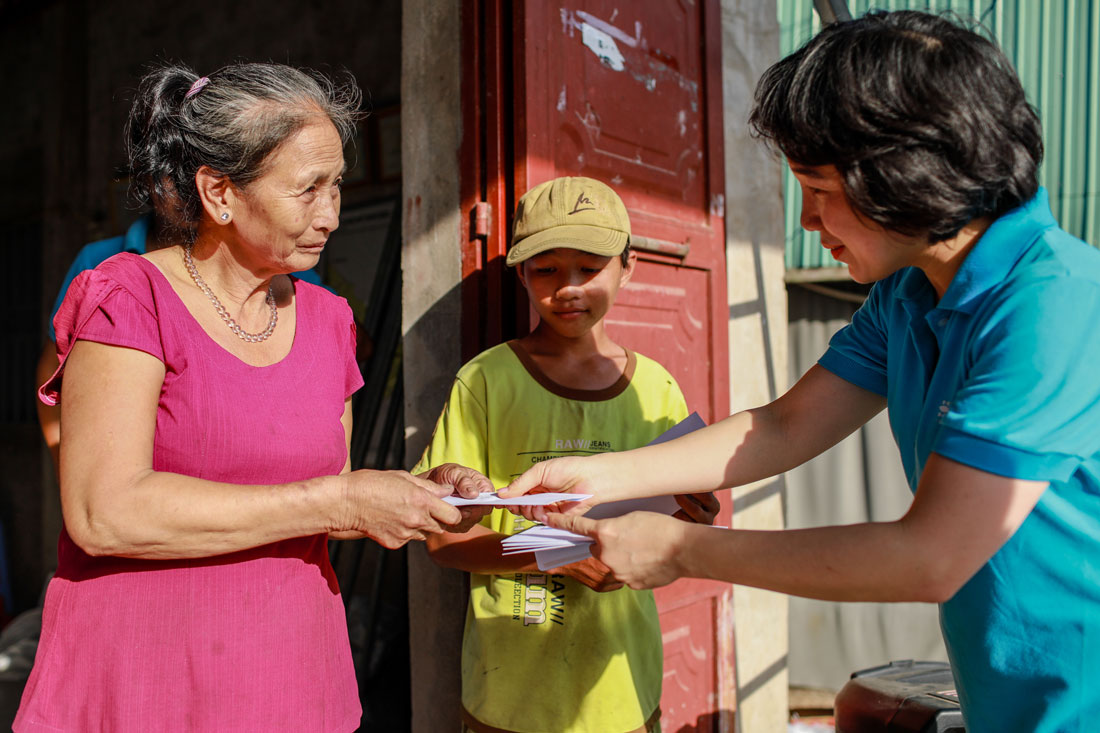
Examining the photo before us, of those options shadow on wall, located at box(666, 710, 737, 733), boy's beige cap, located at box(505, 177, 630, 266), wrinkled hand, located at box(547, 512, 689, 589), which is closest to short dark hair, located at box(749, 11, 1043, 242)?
wrinkled hand, located at box(547, 512, 689, 589)

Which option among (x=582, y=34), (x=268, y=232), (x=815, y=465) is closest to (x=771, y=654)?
(x=815, y=465)

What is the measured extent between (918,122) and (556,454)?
3.89ft

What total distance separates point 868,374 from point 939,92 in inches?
25.9

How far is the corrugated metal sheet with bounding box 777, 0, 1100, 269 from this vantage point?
4.43 metres

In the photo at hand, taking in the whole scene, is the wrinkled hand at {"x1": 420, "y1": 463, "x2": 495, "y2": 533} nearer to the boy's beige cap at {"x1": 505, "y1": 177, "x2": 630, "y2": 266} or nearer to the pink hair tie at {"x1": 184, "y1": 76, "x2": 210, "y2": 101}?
the boy's beige cap at {"x1": 505, "y1": 177, "x2": 630, "y2": 266}

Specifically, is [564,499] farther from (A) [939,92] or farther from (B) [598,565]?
(A) [939,92]

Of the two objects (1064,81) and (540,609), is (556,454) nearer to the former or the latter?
(540,609)

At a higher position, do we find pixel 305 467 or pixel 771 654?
pixel 305 467

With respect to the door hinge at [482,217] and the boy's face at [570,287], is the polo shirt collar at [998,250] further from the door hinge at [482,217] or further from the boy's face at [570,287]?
the door hinge at [482,217]

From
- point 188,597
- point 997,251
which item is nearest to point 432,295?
point 188,597

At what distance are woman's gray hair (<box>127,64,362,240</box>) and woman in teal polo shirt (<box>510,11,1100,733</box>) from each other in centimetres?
97

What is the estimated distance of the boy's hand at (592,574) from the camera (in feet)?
5.98

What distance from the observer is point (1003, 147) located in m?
1.16

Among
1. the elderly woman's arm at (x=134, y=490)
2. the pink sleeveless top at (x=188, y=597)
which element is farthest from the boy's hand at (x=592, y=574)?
the elderly woman's arm at (x=134, y=490)
